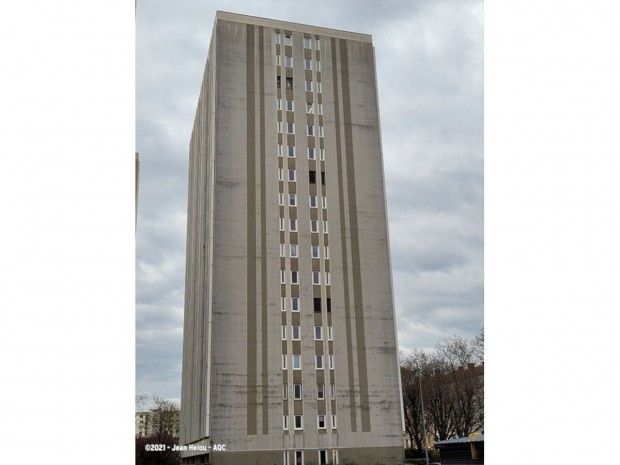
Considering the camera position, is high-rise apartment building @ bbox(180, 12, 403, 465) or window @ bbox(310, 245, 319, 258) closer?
high-rise apartment building @ bbox(180, 12, 403, 465)

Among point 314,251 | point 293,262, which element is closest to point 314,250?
point 314,251

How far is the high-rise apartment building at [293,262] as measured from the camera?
82.6 ft

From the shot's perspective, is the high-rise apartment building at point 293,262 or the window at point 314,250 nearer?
the high-rise apartment building at point 293,262

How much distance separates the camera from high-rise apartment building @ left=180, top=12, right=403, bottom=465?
25.2m

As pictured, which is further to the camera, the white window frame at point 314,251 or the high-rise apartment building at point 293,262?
the white window frame at point 314,251

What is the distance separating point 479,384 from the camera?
113ft
